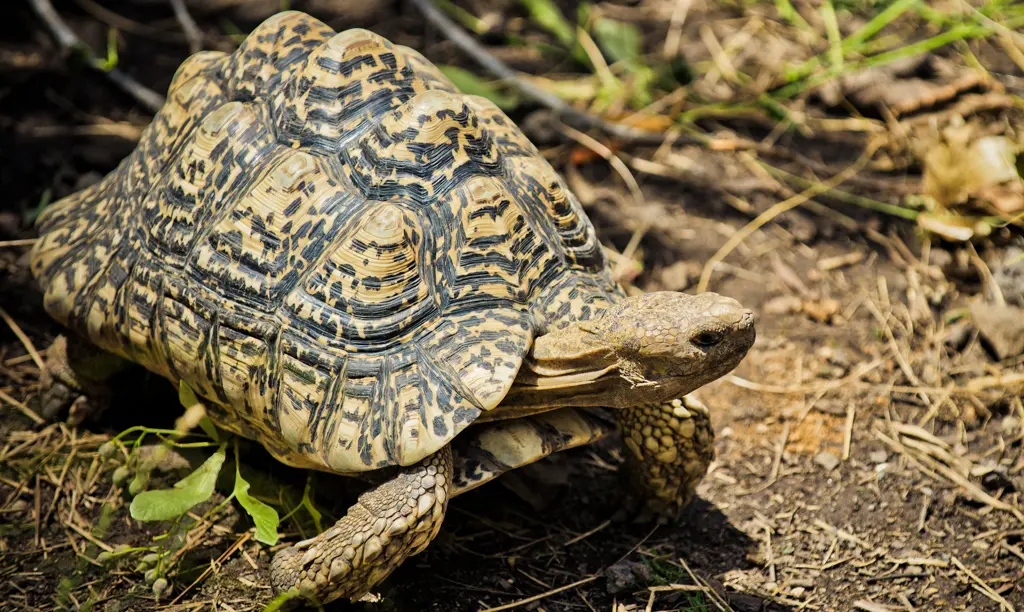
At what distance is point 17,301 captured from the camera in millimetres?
3641

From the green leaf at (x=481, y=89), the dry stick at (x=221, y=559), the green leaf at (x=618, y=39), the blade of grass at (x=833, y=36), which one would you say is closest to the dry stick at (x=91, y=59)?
the green leaf at (x=481, y=89)

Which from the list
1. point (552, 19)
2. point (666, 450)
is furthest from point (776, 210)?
point (666, 450)

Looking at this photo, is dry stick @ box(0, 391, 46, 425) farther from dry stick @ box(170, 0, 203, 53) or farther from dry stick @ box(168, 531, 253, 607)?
dry stick @ box(170, 0, 203, 53)

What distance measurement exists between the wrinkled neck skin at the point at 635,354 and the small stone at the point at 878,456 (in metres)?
1.20

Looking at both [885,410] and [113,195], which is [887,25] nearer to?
[885,410]

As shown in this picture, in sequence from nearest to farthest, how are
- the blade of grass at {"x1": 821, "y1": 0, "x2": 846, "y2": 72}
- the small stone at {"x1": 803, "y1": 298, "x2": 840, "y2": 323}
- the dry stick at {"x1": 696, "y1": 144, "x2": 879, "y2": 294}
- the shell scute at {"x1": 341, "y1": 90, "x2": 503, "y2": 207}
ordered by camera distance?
the shell scute at {"x1": 341, "y1": 90, "x2": 503, "y2": 207}, the small stone at {"x1": 803, "y1": 298, "x2": 840, "y2": 323}, the dry stick at {"x1": 696, "y1": 144, "x2": 879, "y2": 294}, the blade of grass at {"x1": 821, "y1": 0, "x2": 846, "y2": 72}

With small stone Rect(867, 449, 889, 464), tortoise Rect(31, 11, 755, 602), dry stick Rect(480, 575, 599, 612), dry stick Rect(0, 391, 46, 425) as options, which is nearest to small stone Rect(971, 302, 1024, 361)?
small stone Rect(867, 449, 889, 464)

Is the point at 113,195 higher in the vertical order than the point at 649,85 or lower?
higher

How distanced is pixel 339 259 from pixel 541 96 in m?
2.41

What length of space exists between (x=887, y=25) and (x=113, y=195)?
15.5 ft

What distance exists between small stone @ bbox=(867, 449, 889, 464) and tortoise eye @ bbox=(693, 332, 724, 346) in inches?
52.7

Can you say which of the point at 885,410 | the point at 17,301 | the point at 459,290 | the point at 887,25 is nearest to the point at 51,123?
the point at 17,301

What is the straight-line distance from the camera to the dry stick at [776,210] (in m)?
4.23

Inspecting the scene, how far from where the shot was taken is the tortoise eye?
2.42m
